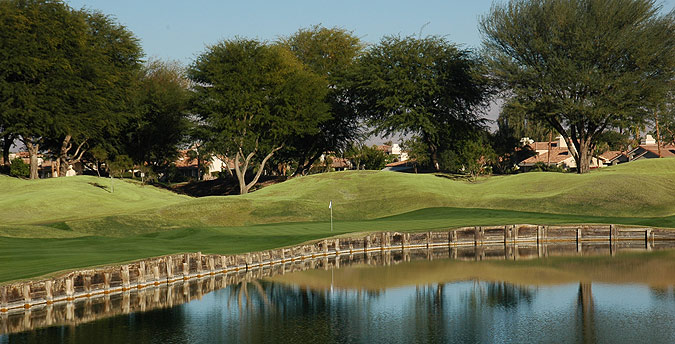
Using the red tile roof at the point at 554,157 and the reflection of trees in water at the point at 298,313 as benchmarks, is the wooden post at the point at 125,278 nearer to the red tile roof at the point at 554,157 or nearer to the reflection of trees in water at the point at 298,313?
the reflection of trees in water at the point at 298,313

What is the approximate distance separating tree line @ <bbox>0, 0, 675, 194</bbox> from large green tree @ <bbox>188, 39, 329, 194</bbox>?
0.23m

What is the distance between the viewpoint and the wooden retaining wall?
36.7 m

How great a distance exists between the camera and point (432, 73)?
11888 cm

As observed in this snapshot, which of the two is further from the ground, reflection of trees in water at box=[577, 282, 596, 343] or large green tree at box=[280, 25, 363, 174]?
large green tree at box=[280, 25, 363, 174]

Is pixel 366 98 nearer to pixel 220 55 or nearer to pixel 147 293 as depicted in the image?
pixel 220 55

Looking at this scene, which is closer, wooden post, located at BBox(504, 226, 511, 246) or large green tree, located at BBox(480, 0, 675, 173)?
wooden post, located at BBox(504, 226, 511, 246)

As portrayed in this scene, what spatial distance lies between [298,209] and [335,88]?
2203 inches

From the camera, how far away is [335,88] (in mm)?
133875

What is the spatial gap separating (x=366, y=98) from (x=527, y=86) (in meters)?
26.8

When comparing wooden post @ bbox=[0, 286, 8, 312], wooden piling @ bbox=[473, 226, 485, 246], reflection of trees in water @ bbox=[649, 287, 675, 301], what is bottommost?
reflection of trees in water @ bbox=[649, 287, 675, 301]

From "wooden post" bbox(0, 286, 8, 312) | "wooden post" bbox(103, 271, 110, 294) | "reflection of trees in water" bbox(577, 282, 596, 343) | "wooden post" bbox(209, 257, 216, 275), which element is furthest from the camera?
"wooden post" bbox(209, 257, 216, 275)

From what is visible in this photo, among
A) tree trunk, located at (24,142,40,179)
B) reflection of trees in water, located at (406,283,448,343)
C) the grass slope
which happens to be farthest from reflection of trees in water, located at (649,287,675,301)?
tree trunk, located at (24,142,40,179)

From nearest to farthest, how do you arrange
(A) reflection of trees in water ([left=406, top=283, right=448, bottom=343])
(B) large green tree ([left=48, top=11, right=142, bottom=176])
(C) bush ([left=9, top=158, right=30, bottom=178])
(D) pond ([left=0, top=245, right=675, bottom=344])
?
(D) pond ([left=0, top=245, right=675, bottom=344])
(A) reflection of trees in water ([left=406, top=283, right=448, bottom=343])
(B) large green tree ([left=48, top=11, right=142, bottom=176])
(C) bush ([left=9, top=158, right=30, bottom=178])

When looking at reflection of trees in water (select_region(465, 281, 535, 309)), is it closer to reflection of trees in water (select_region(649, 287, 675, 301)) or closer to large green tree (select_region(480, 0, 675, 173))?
reflection of trees in water (select_region(649, 287, 675, 301))
